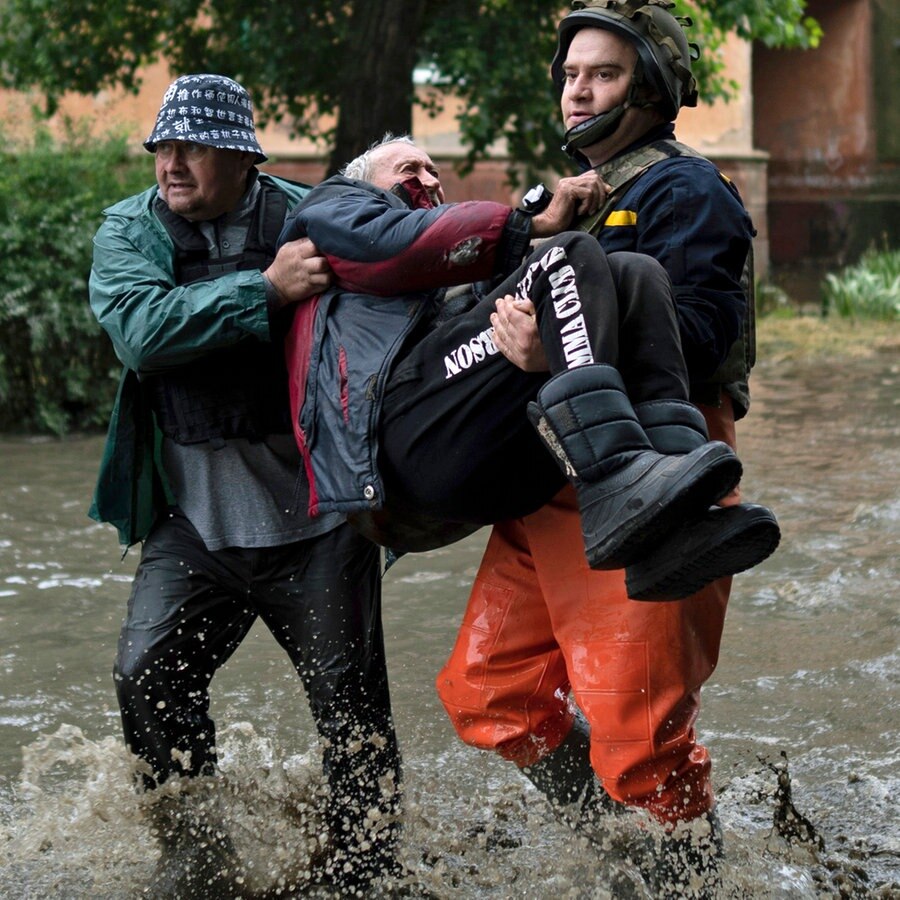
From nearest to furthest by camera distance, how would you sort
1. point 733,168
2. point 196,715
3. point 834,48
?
point 196,715 < point 733,168 < point 834,48

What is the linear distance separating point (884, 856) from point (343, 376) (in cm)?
203

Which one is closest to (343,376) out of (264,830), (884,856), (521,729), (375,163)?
(375,163)

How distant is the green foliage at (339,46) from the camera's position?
42.2ft

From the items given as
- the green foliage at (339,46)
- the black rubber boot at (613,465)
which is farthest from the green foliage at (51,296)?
the black rubber boot at (613,465)

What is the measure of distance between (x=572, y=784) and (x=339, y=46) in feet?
34.6

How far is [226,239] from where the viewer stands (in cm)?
414

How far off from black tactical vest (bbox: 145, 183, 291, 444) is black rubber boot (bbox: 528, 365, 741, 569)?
111cm

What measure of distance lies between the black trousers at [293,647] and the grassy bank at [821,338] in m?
10.6

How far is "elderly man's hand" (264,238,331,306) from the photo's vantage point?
3709 mm

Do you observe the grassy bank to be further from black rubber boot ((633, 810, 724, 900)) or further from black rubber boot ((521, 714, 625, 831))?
black rubber boot ((633, 810, 724, 900))

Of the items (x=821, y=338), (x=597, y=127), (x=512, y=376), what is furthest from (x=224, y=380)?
(x=821, y=338)

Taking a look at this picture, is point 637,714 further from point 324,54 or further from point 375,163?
point 324,54

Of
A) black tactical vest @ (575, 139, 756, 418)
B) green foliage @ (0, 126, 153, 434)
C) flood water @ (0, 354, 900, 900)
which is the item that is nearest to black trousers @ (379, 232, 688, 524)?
black tactical vest @ (575, 139, 756, 418)

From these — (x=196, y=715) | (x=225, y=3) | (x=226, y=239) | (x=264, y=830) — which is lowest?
(x=264, y=830)
